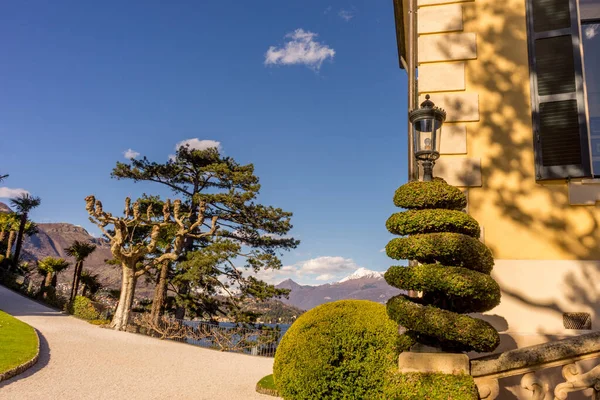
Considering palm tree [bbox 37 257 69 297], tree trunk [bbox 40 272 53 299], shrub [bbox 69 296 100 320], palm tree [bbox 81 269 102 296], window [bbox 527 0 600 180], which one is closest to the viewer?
window [bbox 527 0 600 180]

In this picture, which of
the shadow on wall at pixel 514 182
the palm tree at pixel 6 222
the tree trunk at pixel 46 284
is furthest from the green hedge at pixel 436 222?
the palm tree at pixel 6 222

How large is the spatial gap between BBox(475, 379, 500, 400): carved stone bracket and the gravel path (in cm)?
598

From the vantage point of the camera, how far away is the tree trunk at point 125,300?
18.3m

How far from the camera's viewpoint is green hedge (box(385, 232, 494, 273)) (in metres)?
3.51

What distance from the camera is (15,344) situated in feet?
34.2

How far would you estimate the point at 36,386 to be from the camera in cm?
787

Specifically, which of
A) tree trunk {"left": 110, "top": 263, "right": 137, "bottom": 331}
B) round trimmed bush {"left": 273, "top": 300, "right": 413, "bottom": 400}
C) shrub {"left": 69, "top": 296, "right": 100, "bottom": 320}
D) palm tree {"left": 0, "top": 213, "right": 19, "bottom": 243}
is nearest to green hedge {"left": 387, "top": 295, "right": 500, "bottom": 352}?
round trimmed bush {"left": 273, "top": 300, "right": 413, "bottom": 400}

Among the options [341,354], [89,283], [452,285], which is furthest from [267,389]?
[89,283]

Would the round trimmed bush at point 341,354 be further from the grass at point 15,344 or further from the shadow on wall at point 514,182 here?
the grass at point 15,344

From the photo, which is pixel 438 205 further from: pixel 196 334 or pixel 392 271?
pixel 196 334

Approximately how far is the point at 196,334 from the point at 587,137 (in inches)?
674

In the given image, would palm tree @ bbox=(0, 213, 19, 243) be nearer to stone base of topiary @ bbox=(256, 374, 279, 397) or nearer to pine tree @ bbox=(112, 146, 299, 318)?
pine tree @ bbox=(112, 146, 299, 318)

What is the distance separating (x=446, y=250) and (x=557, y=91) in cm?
274

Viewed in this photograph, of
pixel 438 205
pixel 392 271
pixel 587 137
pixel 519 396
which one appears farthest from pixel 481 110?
pixel 519 396
